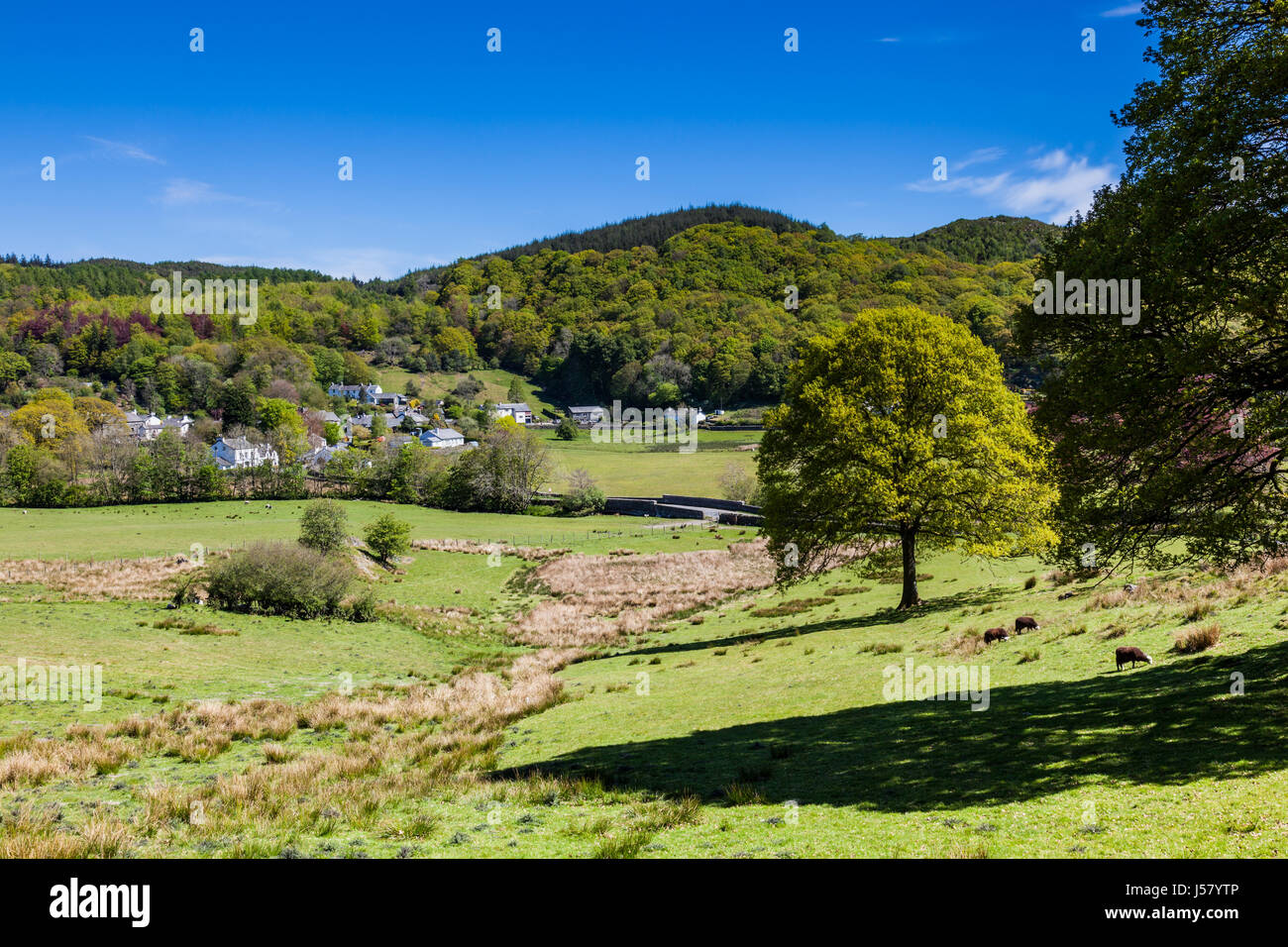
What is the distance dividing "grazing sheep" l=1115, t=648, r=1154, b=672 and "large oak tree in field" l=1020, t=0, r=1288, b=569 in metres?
2.68

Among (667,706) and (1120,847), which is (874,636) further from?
(1120,847)

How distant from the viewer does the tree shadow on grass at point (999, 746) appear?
31.4 feet

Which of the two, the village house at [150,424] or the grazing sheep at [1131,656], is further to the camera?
the village house at [150,424]

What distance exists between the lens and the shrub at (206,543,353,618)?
3778 cm

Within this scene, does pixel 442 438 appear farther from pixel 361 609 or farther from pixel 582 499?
pixel 361 609

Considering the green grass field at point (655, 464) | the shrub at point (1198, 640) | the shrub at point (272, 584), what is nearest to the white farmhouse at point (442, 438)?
the green grass field at point (655, 464)

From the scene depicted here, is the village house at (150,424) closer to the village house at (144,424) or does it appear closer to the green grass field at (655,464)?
the village house at (144,424)

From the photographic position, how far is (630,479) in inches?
4301

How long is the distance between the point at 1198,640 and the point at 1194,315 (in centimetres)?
728

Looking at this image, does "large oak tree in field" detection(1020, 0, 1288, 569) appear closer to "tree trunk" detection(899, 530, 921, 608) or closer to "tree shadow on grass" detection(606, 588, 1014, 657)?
"tree shadow on grass" detection(606, 588, 1014, 657)

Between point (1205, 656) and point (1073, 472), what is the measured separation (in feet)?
14.8

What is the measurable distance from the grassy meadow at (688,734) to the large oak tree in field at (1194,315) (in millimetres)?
3199

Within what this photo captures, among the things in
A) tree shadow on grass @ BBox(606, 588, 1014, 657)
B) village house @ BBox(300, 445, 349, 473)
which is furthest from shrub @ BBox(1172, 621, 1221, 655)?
village house @ BBox(300, 445, 349, 473)
